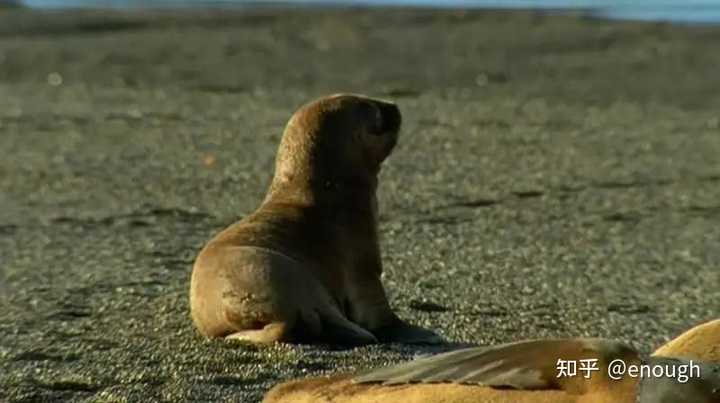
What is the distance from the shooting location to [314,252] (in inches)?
235

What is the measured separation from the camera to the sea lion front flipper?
5.72m

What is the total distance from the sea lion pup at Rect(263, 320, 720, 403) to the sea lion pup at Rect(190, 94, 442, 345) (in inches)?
71.1

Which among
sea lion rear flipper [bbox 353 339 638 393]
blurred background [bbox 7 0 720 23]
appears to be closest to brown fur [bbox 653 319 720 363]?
sea lion rear flipper [bbox 353 339 638 393]

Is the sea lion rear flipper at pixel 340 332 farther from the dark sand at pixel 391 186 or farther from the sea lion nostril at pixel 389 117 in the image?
the sea lion nostril at pixel 389 117

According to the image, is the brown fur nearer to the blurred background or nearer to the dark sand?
the dark sand

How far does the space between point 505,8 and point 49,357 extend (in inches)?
768

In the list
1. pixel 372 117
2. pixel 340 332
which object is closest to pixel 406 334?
pixel 340 332

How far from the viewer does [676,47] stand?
61.9ft

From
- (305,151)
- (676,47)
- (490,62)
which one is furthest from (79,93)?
(305,151)

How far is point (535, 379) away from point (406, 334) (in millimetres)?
2342

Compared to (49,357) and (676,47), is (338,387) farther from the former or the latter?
(676,47)

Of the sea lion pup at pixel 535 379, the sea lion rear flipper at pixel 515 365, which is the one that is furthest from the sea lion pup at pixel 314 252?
the sea lion rear flipper at pixel 515 365

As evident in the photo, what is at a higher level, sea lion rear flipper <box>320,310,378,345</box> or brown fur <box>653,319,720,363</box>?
brown fur <box>653,319,720,363</box>

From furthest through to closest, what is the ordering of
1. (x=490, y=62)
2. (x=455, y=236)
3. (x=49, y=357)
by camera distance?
(x=490, y=62) < (x=455, y=236) < (x=49, y=357)
